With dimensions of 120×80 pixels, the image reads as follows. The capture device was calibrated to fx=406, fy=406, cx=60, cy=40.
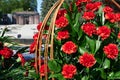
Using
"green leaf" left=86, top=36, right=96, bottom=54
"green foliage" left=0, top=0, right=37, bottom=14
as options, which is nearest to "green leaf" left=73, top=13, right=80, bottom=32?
"green leaf" left=86, top=36, right=96, bottom=54

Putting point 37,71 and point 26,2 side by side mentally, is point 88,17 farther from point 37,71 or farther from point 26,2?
point 26,2

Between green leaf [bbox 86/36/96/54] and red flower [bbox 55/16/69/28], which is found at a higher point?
red flower [bbox 55/16/69/28]

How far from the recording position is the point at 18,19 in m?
79.9

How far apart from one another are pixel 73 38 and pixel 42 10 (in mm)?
43850

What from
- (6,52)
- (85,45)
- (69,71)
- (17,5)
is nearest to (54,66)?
(69,71)

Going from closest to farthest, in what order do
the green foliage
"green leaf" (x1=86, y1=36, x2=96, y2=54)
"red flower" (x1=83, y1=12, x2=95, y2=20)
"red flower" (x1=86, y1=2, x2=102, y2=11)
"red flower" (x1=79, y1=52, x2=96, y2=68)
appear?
"red flower" (x1=79, y1=52, x2=96, y2=68) < "green leaf" (x1=86, y1=36, x2=96, y2=54) < "red flower" (x1=83, y1=12, x2=95, y2=20) < "red flower" (x1=86, y1=2, x2=102, y2=11) < the green foliage

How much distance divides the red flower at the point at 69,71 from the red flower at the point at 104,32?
269 mm

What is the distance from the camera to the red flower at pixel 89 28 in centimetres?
251

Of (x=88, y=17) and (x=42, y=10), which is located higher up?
(x=88, y=17)

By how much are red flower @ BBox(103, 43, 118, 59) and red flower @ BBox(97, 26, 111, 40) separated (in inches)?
2.7

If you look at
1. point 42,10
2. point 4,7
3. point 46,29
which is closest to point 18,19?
point 4,7

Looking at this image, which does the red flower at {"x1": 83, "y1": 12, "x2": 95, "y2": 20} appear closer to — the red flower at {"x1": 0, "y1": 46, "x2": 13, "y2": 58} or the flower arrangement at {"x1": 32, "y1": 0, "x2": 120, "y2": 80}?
the flower arrangement at {"x1": 32, "y1": 0, "x2": 120, "y2": 80}

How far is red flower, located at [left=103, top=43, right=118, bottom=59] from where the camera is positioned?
2.43 metres

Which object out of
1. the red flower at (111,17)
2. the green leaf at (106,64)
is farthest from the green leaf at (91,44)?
the red flower at (111,17)
